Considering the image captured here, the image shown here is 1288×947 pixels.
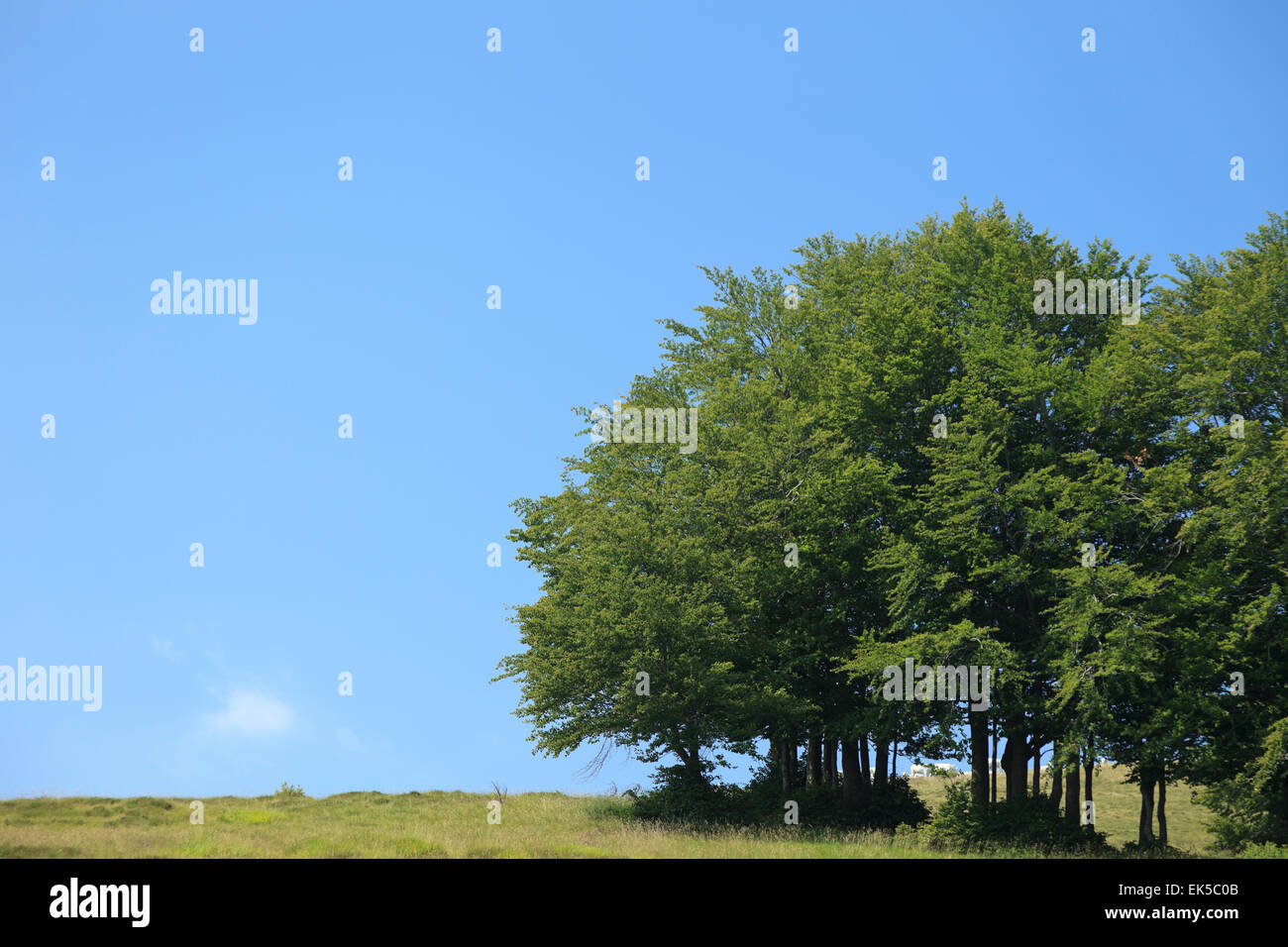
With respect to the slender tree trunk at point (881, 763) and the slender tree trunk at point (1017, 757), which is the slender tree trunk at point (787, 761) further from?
the slender tree trunk at point (1017, 757)

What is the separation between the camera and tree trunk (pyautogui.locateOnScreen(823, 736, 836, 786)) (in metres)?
42.1

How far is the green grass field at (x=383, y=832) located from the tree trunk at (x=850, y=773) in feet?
16.9

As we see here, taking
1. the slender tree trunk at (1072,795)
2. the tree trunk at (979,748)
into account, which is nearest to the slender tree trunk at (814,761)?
the tree trunk at (979,748)

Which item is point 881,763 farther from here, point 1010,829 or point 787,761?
point 1010,829

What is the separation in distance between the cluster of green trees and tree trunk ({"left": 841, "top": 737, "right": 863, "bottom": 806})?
120mm

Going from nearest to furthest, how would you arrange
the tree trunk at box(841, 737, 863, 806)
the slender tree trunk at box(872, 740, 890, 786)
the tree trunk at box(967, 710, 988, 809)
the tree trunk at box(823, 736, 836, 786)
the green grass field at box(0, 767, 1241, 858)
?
the green grass field at box(0, 767, 1241, 858) → the tree trunk at box(967, 710, 988, 809) → the tree trunk at box(841, 737, 863, 806) → the slender tree trunk at box(872, 740, 890, 786) → the tree trunk at box(823, 736, 836, 786)

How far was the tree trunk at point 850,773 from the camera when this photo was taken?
123 ft

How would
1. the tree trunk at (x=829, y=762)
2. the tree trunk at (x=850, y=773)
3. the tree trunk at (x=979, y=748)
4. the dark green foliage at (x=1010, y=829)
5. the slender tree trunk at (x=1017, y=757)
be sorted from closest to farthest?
the dark green foliage at (x=1010, y=829) → the tree trunk at (x=979, y=748) → the slender tree trunk at (x=1017, y=757) → the tree trunk at (x=850, y=773) → the tree trunk at (x=829, y=762)

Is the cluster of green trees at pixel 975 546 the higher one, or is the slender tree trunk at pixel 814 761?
the cluster of green trees at pixel 975 546

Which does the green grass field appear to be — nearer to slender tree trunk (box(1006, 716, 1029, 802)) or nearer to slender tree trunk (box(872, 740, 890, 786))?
slender tree trunk (box(1006, 716, 1029, 802))

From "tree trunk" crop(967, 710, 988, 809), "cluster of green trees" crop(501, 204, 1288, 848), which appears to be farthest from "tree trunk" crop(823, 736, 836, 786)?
"tree trunk" crop(967, 710, 988, 809)
